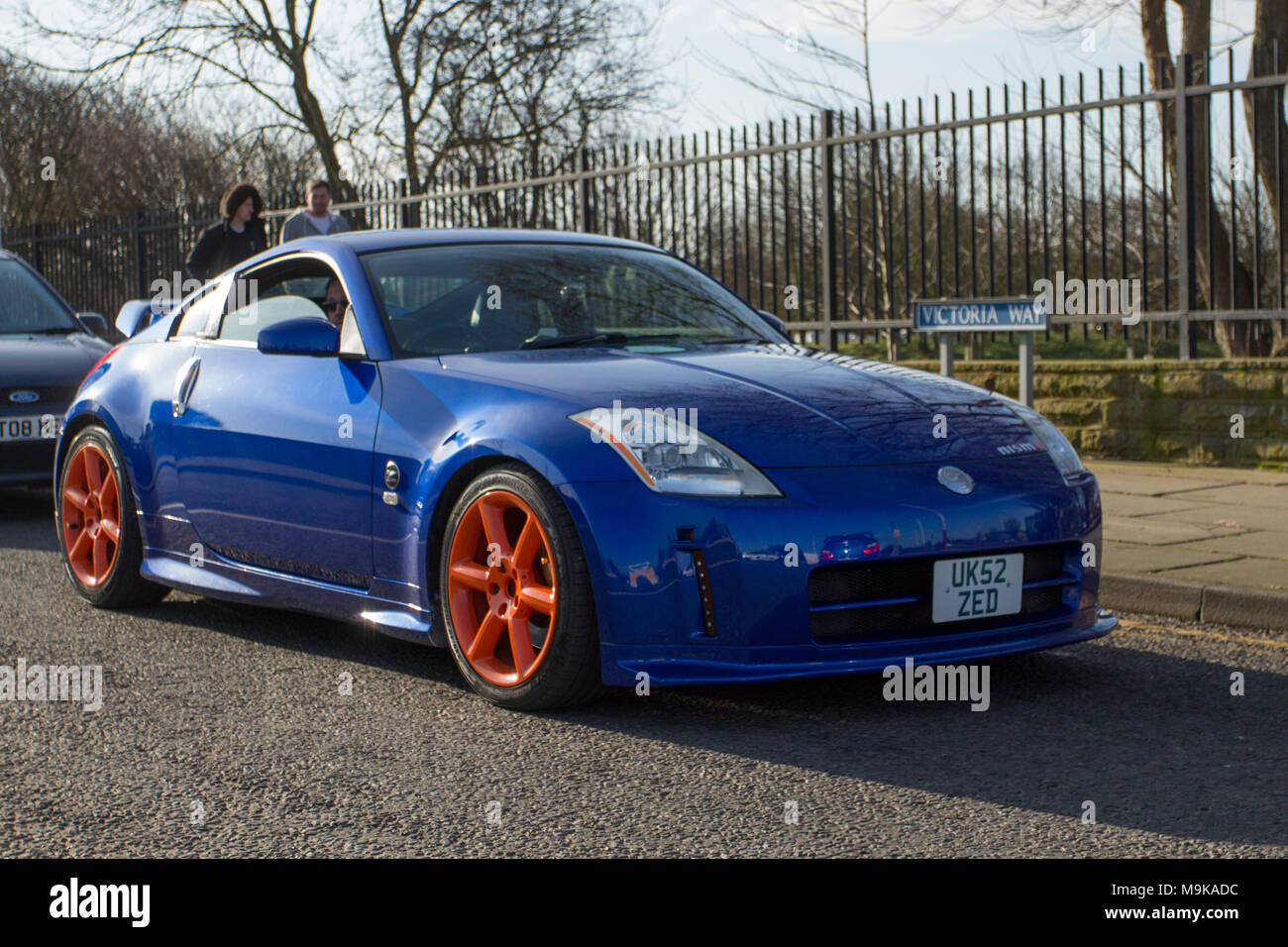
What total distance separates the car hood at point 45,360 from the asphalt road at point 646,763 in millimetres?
4470

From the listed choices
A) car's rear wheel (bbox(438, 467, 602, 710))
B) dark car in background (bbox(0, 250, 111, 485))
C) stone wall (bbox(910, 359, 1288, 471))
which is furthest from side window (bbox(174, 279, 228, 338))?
stone wall (bbox(910, 359, 1288, 471))

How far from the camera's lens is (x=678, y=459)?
428cm

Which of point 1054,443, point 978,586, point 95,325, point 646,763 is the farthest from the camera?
point 95,325

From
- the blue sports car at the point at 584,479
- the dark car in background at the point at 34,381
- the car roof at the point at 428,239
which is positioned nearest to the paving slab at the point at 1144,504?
Answer: the blue sports car at the point at 584,479

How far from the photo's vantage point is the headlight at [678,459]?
4.24m

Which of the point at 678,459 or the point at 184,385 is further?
the point at 184,385

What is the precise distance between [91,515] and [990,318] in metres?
4.39

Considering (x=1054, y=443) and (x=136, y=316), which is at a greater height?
(x=136, y=316)

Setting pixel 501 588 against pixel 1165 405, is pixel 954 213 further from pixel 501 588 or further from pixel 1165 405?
pixel 501 588

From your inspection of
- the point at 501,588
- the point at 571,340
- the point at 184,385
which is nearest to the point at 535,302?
the point at 571,340

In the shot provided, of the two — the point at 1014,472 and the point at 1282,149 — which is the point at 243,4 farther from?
the point at 1014,472
